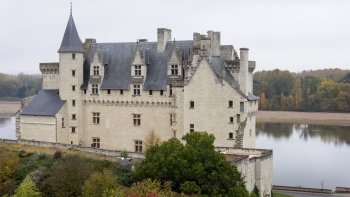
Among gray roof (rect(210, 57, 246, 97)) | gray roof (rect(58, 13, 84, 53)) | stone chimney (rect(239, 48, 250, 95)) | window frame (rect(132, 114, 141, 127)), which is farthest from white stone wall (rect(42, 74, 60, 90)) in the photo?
stone chimney (rect(239, 48, 250, 95))

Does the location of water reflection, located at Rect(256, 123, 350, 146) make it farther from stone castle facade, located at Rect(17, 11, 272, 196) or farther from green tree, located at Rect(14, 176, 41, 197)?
green tree, located at Rect(14, 176, 41, 197)

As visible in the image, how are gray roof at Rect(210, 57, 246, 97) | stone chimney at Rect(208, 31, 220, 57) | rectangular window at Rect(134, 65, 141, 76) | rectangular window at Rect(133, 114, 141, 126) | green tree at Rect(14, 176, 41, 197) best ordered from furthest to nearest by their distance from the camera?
rectangular window at Rect(133, 114, 141, 126) < rectangular window at Rect(134, 65, 141, 76) < stone chimney at Rect(208, 31, 220, 57) < gray roof at Rect(210, 57, 246, 97) < green tree at Rect(14, 176, 41, 197)

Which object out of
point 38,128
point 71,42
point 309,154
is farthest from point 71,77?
point 309,154

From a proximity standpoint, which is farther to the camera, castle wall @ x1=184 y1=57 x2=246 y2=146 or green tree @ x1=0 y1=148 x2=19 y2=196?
castle wall @ x1=184 y1=57 x2=246 y2=146

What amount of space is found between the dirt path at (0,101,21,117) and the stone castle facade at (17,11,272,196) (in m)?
78.9

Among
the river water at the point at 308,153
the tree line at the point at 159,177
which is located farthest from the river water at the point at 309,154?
the tree line at the point at 159,177

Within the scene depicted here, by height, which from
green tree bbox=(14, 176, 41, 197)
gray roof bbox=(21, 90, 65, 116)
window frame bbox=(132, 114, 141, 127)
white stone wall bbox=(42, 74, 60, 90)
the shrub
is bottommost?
green tree bbox=(14, 176, 41, 197)

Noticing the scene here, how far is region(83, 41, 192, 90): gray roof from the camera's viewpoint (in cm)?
4328

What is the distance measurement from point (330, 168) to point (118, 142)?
24.0 m

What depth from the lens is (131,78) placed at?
4397cm

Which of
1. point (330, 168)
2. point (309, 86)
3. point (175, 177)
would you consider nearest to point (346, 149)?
point (330, 168)

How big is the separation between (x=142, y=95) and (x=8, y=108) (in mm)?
95420

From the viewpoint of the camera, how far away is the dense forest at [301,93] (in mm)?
110750

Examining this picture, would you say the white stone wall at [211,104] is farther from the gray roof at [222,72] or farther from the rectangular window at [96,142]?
the rectangular window at [96,142]
